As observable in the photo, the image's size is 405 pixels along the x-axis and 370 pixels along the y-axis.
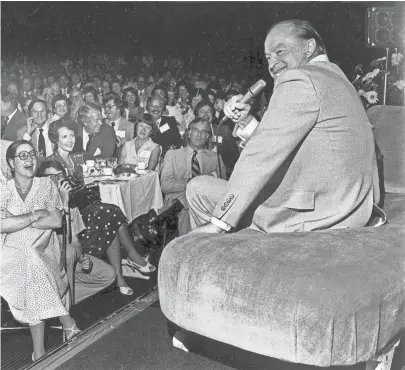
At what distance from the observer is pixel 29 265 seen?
7.15 ft

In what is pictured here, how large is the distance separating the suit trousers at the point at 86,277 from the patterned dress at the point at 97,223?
2.5 inches

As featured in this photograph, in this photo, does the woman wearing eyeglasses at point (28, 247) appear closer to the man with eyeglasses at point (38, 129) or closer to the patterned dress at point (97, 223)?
the man with eyeglasses at point (38, 129)

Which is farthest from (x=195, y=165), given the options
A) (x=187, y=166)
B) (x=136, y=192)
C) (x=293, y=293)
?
(x=293, y=293)

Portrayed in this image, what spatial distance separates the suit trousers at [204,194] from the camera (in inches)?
67.7

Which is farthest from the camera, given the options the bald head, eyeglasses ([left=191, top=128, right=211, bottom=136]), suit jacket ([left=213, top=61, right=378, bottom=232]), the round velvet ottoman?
eyeglasses ([left=191, top=128, right=211, bottom=136])

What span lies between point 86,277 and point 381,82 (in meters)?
1.91

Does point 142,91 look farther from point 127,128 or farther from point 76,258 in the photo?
point 76,258

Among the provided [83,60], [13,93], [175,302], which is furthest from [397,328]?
[13,93]

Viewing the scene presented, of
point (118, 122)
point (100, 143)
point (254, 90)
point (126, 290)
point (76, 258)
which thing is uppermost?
point (254, 90)

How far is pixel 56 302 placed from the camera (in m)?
2.24

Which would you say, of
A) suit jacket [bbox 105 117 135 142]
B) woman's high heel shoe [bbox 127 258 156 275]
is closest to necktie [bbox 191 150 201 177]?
suit jacket [bbox 105 117 135 142]

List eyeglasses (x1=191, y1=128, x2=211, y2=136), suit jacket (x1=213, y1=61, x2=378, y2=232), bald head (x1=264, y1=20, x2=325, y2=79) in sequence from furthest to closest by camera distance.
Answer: eyeglasses (x1=191, y1=128, x2=211, y2=136), bald head (x1=264, y1=20, x2=325, y2=79), suit jacket (x1=213, y1=61, x2=378, y2=232)

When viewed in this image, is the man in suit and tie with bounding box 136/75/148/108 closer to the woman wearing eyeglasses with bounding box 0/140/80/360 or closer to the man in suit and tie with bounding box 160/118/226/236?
the man in suit and tie with bounding box 160/118/226/236

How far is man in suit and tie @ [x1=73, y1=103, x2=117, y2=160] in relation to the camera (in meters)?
2.66
